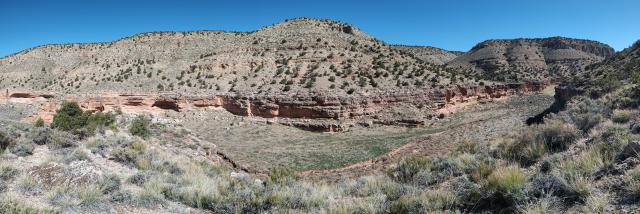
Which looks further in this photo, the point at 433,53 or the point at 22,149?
the point at 433,53

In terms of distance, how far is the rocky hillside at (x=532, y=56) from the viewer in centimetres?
6575

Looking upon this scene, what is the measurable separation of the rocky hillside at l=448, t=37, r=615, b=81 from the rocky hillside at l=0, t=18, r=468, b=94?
26.9 m

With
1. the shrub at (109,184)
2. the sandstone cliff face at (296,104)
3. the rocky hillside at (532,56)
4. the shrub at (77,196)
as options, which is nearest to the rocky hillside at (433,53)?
the rocky hillside at (532,56)

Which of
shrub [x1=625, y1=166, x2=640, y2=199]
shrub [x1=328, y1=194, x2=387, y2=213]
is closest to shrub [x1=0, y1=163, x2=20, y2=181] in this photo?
shrub [x1=328, y1=194, x2=387, y2=213]

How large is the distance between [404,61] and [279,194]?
34.3 meters

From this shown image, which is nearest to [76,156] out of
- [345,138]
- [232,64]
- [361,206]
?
[361,206]

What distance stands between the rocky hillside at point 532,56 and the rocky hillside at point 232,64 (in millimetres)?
26901

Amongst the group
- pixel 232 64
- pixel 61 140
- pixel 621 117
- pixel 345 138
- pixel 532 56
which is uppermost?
pixel 532 56

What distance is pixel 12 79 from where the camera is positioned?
4847cm

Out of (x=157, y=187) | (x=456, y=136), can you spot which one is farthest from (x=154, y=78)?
(x=157, y=187)

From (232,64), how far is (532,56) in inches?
2247

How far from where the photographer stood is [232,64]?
38781 millimetres

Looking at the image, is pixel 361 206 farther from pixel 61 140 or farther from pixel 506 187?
pixel 61 140

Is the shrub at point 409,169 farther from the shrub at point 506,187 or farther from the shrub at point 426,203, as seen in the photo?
the shrub at point 506,187
